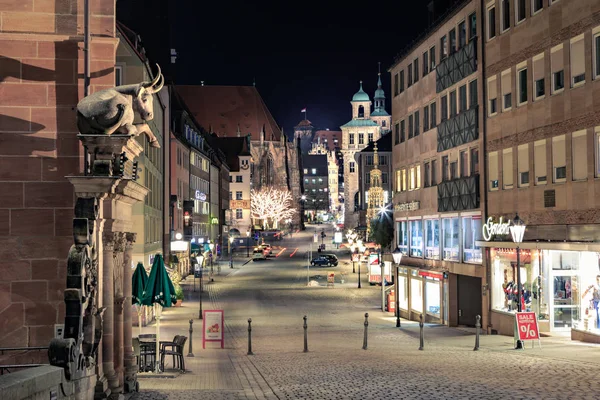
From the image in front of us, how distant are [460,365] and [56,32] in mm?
11920

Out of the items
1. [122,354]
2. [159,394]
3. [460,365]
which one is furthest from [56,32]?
[460,365]

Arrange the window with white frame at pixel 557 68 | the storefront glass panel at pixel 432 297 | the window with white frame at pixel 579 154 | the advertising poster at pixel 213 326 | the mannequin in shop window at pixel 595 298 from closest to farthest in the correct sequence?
1. the mannequin in shop window at pixel 595 298
2. the window with white frame at pixel 579 154
3. the window with white frame at pixel 557 68
4. the advertising poster at pixel 213 326
5. the storefront glass panel at pixel 432 297

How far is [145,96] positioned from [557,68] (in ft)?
53.4

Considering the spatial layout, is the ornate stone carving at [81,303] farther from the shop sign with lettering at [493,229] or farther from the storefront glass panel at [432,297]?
the storefront glass panel at [432,297]

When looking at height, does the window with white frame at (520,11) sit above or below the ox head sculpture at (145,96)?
above

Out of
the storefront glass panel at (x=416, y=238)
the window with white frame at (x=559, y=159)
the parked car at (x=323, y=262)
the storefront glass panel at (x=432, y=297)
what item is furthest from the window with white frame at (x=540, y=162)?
the parked car at (x=323, y=262)

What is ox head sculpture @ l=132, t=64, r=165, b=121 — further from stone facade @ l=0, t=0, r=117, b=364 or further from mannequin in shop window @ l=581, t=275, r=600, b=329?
mannequin in shop window @ l=581, t=275, r=600, b=329

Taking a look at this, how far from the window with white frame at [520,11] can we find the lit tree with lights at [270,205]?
454ft

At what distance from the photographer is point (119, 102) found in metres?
14.1

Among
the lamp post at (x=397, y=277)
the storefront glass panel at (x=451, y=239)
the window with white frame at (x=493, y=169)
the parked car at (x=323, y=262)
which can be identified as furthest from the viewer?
the parked car at (x=323, y=262)

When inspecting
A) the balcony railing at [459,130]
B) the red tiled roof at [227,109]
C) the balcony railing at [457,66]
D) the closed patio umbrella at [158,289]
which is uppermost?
the red tiled roof at [227,109]

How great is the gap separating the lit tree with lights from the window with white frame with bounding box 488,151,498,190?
136 metres

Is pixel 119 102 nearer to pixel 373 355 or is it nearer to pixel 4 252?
pixel 4 252

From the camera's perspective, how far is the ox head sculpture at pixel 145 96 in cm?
1470
